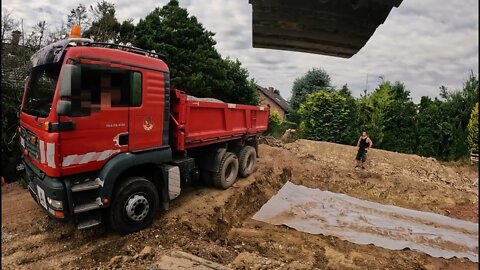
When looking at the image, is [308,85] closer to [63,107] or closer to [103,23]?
[103,23]

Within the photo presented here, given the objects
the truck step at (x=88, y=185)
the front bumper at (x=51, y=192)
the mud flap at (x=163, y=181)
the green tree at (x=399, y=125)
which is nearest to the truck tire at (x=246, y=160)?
the mud flap at (x=163, y=181)

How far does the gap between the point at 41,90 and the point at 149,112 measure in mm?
1544

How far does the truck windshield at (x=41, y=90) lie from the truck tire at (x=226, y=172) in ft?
11.9

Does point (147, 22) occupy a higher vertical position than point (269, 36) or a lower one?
higher

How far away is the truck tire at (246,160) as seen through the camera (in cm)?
796

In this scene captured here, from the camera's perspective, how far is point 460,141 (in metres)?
12.7

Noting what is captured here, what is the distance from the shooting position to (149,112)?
4.84m

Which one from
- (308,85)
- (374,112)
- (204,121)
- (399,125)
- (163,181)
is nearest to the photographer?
(163,181)

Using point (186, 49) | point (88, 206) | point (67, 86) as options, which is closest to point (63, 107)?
point (67, 86)

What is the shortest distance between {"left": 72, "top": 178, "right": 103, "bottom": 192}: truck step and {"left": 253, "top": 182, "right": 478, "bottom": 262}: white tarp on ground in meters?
3.55

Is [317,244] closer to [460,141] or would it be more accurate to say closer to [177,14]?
[460,141]

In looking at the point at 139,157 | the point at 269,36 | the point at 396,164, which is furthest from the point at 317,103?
the point at 269,36

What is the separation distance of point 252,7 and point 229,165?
6.58m

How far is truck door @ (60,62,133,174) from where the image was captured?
400 cm
